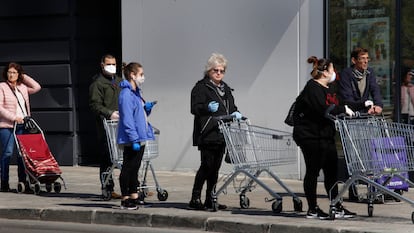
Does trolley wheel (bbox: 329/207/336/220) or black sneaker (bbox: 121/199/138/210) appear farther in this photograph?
black sneaker (bbox: 121/199/138/210)

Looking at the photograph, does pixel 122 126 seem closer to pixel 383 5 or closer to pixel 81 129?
pixel 383 5

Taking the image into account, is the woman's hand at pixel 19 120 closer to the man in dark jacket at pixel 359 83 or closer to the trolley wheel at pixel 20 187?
the trolley wheel at pixel 20 187

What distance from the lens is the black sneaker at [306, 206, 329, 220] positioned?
1139 centimetres

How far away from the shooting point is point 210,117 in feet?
40.0

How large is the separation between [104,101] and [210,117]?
2.05 m

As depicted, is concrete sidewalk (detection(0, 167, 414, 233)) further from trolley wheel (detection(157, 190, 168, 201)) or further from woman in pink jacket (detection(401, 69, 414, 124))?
woman in pink jacket (detection(401, 69, 414, 124))

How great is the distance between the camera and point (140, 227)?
39.6 ft

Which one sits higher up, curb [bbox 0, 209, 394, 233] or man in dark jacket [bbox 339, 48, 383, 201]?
man in dark jacket [bbox 339, 48, 383, 201]

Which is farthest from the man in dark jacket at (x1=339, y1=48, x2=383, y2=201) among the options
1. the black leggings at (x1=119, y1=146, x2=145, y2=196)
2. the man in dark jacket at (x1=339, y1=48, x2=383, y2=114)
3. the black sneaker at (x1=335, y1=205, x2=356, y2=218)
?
the black leggings at (x1=119, y1=146, x2=145, y2=196)

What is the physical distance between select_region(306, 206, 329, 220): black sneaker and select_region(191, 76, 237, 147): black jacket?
4.56ft

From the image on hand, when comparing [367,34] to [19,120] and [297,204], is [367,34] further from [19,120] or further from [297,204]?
[19,120]

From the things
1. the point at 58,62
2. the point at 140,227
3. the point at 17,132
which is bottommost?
the point at 140,227

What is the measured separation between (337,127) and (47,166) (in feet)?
17.1

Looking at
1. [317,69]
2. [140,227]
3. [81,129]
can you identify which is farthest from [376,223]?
[81,129]
